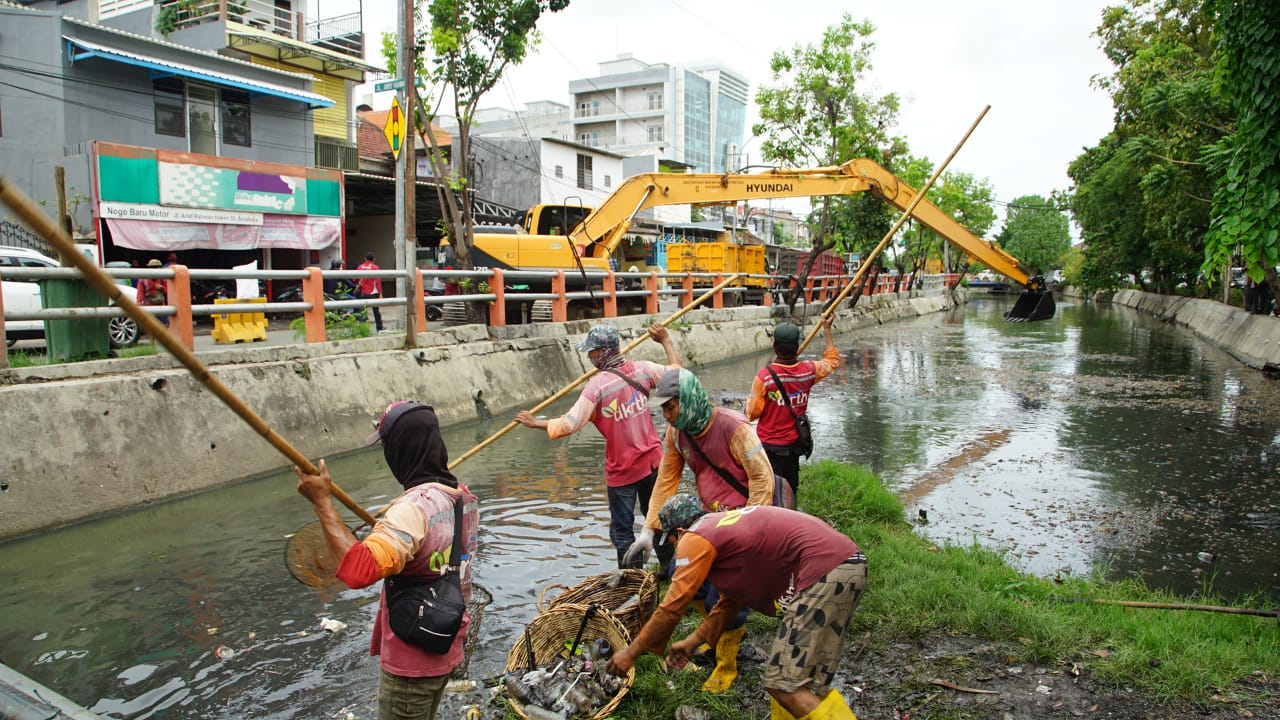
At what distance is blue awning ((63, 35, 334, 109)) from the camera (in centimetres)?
1766

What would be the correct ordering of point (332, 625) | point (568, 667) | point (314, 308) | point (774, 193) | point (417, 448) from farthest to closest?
point (774, 193) < point (314, 308) < point (332, 625) < point (568, 667) < point (417, 448)

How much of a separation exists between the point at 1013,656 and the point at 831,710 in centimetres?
164

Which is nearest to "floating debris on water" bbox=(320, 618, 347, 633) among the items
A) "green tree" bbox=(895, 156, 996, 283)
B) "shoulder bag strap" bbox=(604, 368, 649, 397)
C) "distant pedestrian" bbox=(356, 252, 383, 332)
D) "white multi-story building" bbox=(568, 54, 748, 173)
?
"shoulder bag strap" bbox=(604, 368, 649, 397)

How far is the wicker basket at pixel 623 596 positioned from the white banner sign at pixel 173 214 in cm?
1643

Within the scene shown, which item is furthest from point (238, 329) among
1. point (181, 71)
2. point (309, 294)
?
point (181, 71)

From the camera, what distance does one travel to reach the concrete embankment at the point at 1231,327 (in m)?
16.8

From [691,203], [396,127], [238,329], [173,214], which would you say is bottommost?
[238,329]

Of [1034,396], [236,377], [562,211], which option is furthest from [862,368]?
[236,377]

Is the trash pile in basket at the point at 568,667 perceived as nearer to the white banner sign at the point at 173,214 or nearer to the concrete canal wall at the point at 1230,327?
the concrete canal wall at the point at 1230,327

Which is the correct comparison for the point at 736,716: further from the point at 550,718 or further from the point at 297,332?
the point at 297,332

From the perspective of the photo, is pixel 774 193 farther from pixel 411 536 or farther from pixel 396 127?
pixel 411 536

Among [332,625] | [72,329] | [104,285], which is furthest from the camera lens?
[72,329]

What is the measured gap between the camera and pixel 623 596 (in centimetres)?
466

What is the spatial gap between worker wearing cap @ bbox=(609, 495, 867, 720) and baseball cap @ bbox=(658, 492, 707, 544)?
Answer: 820 millimetres
